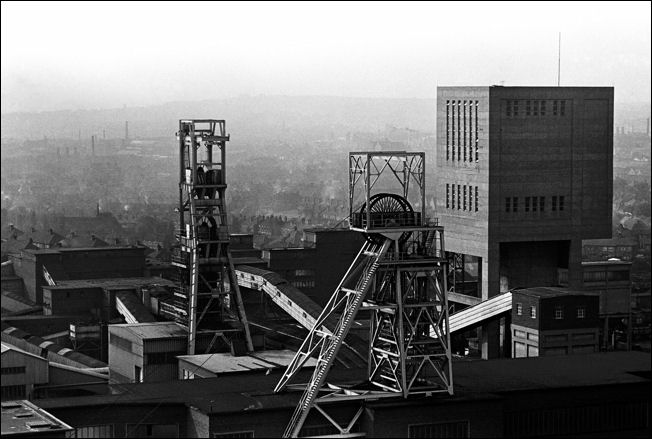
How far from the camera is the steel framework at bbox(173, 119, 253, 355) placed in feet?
143

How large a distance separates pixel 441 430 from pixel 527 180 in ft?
78.4

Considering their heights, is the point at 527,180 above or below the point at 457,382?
above

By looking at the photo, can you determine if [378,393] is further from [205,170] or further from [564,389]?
[205,170]

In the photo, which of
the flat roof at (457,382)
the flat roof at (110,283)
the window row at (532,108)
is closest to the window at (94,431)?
the flat roof at (457,382)

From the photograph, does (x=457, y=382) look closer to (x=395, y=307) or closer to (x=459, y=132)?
(x=395, y=307)

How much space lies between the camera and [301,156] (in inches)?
3900

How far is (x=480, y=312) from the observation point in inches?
1905

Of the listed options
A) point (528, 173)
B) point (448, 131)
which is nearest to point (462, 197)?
point (528, 173)

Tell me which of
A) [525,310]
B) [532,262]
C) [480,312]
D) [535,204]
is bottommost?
[480,312]

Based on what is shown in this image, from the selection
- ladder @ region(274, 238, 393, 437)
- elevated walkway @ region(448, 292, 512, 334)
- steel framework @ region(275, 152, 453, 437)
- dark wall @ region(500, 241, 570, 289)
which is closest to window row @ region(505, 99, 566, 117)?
dark wall @ region(500, 241, 570, 289)

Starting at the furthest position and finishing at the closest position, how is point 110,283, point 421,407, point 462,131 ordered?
point 110,283
point 462,131
point 421,407

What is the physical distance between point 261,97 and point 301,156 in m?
18.3

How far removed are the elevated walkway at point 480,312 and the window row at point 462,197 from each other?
17.6 feet

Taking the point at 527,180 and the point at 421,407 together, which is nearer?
the point at 421,407
